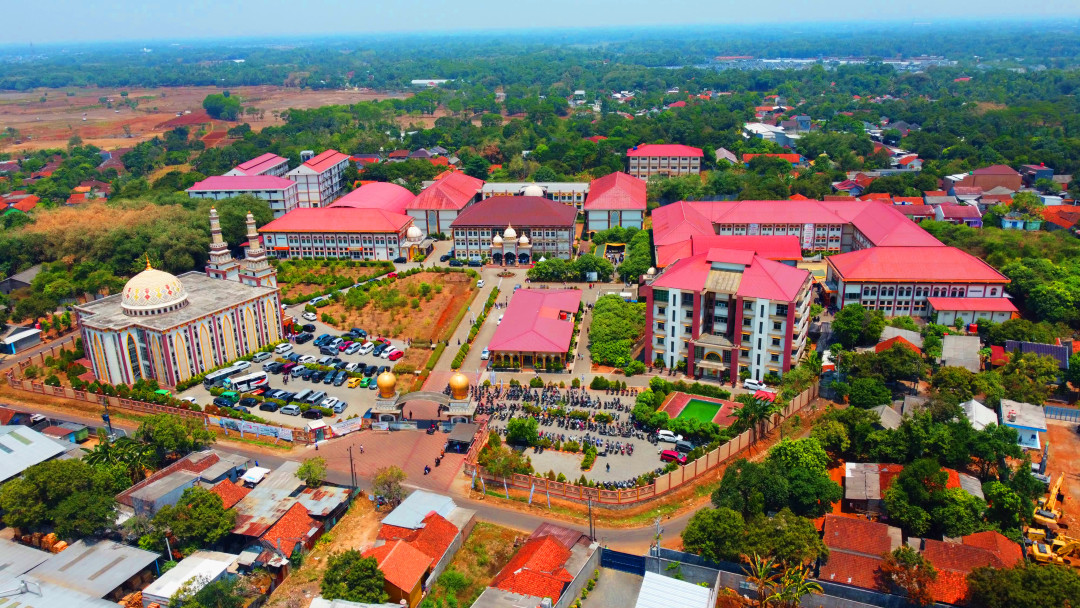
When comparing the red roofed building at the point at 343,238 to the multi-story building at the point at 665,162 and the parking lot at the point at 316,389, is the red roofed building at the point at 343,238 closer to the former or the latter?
the parking lot at the point at 316,389

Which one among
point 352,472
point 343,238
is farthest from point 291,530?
point 343,238

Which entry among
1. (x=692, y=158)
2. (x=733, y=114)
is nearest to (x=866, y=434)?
(x=692, y=158)

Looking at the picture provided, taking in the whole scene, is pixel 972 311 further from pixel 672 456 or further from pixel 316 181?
pixel 316 181

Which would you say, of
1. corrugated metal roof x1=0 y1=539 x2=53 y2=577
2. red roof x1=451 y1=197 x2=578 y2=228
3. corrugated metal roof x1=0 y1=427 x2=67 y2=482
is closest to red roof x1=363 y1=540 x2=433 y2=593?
corrugated metal roof x1=0 y1=539 x2=53 y2=577

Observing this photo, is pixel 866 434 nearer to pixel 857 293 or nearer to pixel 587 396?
pixel 587 396

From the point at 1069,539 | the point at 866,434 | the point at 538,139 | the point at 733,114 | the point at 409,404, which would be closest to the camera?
the point at 1069,539

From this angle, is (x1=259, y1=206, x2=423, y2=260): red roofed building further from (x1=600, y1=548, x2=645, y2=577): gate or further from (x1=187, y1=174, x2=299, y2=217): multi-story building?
(x1=600, y1=548, x2=645, y2=577): gate
